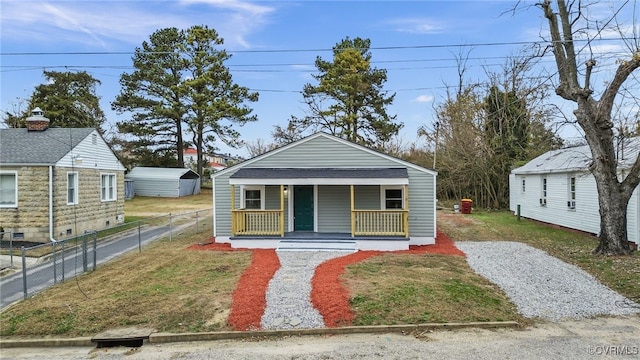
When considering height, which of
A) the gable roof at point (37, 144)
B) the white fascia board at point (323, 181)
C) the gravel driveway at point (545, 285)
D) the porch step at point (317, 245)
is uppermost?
the gable roof at point (37, 144)

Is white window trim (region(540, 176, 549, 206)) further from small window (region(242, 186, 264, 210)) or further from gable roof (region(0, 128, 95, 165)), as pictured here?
gable roof (region(0, 128, 95, 165))

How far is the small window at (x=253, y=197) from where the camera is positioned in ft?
50.1

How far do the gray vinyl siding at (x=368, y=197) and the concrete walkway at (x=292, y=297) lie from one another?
370 centimetres

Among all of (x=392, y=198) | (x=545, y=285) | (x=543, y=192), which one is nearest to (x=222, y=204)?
(x=392, y=198)

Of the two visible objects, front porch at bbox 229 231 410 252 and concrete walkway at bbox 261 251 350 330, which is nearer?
concrete walkway at bbox 261 251 350 330

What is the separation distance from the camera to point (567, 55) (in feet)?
40.3

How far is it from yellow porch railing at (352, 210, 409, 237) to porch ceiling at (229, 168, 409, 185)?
3.68 ft

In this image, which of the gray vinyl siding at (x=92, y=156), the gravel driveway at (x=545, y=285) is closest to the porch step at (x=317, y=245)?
the gravel driveway at (x=545, y=285)

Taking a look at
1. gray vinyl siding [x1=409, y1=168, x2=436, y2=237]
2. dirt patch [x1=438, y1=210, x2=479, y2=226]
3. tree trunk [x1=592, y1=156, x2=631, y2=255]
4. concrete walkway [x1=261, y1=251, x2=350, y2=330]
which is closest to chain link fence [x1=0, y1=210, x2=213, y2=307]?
concrete walkway [x1=261, y1=251, x2=350, y2=330]

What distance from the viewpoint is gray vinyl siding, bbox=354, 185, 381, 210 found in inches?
586

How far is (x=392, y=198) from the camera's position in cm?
1480

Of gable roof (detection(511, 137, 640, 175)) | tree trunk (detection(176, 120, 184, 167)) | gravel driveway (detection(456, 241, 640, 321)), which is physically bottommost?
gravel driveway (detection(456, 241, 640, 321))

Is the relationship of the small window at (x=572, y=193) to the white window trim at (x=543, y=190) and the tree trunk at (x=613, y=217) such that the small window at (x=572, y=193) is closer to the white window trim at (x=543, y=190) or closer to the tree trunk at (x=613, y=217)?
the white window trim at (x=543, y=190)

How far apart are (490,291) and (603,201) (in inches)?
250
